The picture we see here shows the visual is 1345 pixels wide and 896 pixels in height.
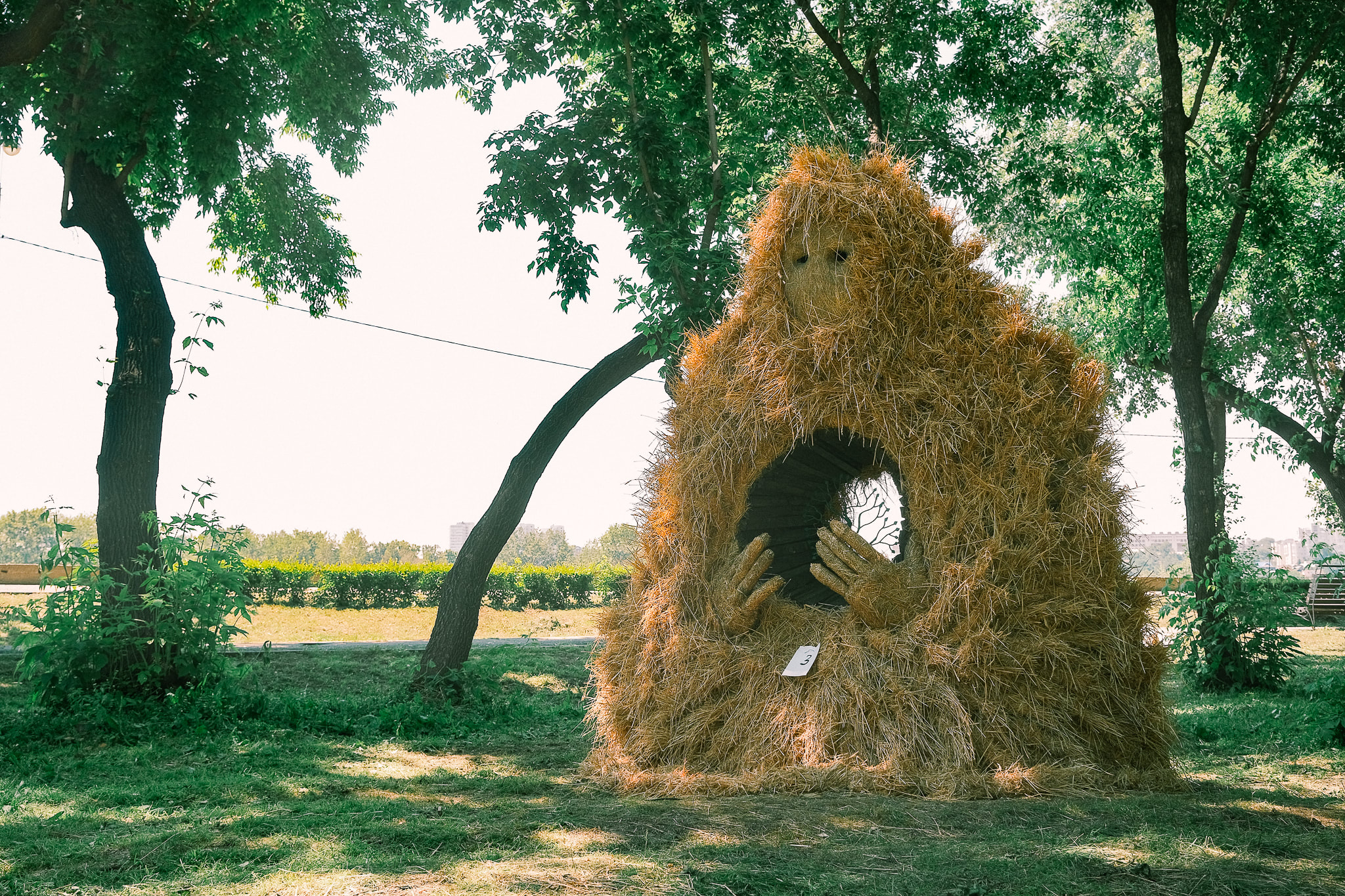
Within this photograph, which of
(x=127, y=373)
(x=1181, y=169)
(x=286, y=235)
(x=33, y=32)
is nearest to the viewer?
(x=33, y=32)

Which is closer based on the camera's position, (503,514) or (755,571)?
(755,571)

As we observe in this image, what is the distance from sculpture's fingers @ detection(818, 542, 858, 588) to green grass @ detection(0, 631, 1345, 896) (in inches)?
41.4

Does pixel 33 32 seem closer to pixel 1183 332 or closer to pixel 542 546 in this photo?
pixel 1183 332

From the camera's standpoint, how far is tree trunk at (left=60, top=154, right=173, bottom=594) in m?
7.45

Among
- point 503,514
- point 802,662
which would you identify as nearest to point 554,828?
point 802,662

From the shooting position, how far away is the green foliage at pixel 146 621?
6.68 meters

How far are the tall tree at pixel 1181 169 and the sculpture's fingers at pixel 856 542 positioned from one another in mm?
6281

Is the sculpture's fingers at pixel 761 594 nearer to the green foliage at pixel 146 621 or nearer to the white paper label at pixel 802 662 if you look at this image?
→ the white paper label at pixel 802 662

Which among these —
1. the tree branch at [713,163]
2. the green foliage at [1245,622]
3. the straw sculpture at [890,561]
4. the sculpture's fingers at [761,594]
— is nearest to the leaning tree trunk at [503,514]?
the tree branch at [713,163]

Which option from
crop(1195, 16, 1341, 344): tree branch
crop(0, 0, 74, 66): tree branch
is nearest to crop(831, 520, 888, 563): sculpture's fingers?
crop(0, 0, 74, 66): tree branch

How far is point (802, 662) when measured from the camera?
14.7 feet

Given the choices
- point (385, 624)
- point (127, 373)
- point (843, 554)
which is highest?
point (127, 373)

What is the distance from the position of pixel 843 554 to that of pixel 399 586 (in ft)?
60.4

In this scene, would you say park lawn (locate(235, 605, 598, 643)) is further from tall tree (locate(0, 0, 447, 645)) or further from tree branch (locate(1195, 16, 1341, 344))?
tree branch (locate(1195, 16, 1341, 344))
